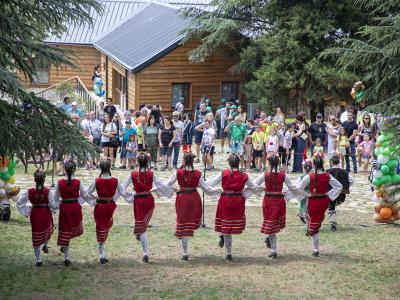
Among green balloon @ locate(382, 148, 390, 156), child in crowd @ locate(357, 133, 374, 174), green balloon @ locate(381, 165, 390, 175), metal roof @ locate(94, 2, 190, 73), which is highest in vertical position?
metal roof @ locate(94, 2, 190, 73)

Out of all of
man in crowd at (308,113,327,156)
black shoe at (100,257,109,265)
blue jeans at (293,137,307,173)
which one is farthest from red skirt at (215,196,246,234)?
man in crowd at (308,113,327,156)

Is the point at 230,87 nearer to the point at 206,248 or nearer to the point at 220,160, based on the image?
the point at 220,160

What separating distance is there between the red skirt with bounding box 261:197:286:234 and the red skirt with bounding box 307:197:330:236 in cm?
53

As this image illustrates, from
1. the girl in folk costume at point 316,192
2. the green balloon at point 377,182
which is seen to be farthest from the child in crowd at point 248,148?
the girl in folk costume at point 316,192

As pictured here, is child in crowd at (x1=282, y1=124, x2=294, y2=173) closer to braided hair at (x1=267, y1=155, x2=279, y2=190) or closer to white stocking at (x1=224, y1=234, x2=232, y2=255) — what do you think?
braided hair at (x1=267, y1=155, x2=279, y2=190)

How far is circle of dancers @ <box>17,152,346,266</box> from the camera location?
545 inches

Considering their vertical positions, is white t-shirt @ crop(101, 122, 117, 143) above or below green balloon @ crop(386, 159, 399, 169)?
above

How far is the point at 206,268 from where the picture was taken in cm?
1394

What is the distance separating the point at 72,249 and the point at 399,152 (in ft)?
19.8

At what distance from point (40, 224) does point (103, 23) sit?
1198 inches

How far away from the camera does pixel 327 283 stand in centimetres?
1324

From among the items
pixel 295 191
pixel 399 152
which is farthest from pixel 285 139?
pixel 399 152

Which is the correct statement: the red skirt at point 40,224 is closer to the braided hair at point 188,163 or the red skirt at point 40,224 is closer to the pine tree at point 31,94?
the pine tree at point 31,94

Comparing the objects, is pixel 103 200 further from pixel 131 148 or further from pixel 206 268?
pixel 131 148
